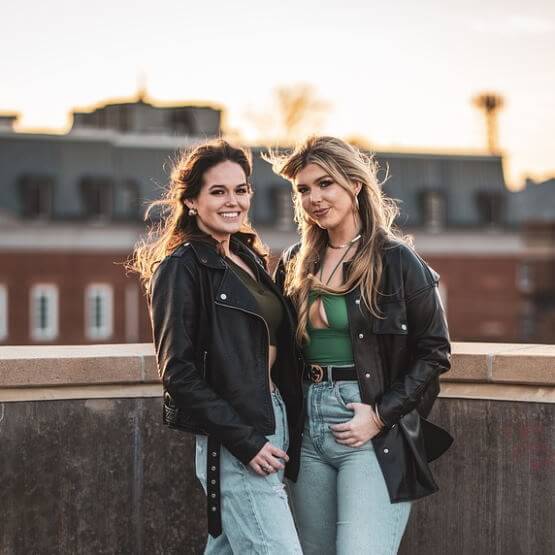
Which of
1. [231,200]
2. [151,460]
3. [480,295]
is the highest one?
[480,295]

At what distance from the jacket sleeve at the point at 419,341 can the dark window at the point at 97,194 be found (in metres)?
40.7

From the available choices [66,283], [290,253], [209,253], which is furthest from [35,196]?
[209,253]

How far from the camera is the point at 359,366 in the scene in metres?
3.85

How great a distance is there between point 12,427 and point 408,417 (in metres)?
1.92

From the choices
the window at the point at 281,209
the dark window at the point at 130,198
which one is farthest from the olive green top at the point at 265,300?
the window at the point at 281,209

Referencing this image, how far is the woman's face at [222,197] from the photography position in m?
3.88

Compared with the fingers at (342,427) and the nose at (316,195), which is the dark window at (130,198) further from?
the fingers at (342,427)

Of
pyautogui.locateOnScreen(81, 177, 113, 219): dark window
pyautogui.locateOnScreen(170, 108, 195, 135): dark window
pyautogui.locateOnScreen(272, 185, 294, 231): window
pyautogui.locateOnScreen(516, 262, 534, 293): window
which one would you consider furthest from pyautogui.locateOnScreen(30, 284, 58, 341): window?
pyautogui.locateOnScreen(516, 262, 534, 293): window

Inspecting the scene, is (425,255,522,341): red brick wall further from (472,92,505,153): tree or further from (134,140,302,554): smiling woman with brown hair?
(134,140,302,554): smiling woman with brown hair

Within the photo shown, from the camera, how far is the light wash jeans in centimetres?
365

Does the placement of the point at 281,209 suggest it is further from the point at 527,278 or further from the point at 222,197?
the point at 222,197

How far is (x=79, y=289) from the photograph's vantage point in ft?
143

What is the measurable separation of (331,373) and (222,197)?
29.1 inches

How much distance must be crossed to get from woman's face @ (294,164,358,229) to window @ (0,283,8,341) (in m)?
40.2
